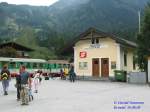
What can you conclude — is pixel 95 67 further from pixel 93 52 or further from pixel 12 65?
pixel 12 65

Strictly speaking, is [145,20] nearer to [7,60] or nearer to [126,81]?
[126,81]

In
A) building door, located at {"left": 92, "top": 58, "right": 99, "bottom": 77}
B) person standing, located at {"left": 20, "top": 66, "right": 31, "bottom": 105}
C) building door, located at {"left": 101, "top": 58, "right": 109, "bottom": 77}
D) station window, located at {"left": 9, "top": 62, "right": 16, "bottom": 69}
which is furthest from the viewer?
station window, located at {"left": 9, "top": 62, "right": 16, "bottom": 69}

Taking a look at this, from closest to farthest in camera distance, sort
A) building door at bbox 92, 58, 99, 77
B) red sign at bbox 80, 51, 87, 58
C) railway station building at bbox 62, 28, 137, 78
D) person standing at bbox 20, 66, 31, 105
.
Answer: person standing at bbox 20, 66, 31, 105, railway station building at bbox 62, 28, 137, 78, building door at bbox 92, 58, 99, 77, red sign at bbox 80, 51, 87, 58

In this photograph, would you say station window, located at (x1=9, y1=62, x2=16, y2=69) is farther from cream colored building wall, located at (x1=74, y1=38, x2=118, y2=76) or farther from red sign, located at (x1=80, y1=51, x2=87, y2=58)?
red sign, located at (x1=80, y1=51, x2=87, y2=58)

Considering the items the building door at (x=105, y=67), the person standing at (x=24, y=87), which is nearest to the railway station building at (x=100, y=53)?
the building door at (x=105, y=67)

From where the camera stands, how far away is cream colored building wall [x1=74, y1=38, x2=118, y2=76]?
130ft

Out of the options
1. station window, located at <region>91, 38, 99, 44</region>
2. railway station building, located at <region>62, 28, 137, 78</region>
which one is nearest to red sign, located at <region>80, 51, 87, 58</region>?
railway station building, located at <region>62, 28, 137, 78</region>

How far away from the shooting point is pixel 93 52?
41125 mm

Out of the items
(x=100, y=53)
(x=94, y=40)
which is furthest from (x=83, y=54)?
(x=100, y=53)

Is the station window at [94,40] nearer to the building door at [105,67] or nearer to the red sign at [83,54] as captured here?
the red sign at [83,54]

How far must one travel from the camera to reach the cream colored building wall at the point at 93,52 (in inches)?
1555

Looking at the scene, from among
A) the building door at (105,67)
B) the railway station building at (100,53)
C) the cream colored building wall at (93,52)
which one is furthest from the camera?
A: the building door at (105,67)

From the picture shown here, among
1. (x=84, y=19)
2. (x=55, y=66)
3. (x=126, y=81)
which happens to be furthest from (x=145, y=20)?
(x=84, y=19)

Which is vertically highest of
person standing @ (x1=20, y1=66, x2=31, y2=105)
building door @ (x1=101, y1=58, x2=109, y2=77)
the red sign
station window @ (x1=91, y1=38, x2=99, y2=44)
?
station window @ (x1=91, y1=38, x2=99, y2=44)
